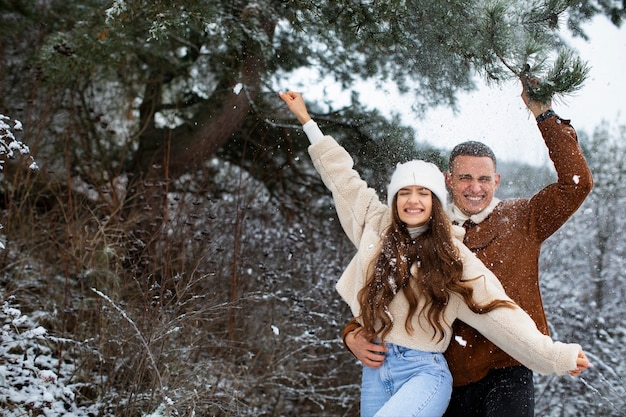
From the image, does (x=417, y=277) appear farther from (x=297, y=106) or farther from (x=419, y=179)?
(x=297, y=106)

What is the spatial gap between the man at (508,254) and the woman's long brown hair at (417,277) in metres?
0.15

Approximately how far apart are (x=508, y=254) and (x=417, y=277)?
0.42m

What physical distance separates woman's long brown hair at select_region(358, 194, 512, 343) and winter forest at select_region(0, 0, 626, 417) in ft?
2.67

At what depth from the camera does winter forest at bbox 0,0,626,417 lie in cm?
345

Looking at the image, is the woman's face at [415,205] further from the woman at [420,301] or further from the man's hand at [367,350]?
the man's hand at [367,350]

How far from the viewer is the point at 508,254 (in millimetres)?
2707

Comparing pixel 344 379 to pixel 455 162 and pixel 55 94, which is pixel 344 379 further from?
pixel 55 94

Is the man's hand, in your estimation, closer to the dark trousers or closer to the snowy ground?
the dark trousers

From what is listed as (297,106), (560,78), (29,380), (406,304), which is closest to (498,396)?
(406,304)

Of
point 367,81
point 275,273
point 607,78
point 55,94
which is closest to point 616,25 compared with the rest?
point 607,78

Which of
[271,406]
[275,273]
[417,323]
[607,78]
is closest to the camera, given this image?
[417,323]

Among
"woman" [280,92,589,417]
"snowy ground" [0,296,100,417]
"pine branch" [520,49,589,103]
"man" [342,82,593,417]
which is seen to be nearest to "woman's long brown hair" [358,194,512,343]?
"woman" [280,92,589,417]

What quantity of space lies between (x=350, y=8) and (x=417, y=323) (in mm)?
1842

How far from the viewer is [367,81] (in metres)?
4.27
